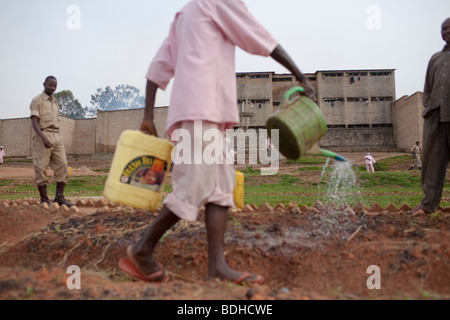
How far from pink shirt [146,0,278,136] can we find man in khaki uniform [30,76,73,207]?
382 centimetres

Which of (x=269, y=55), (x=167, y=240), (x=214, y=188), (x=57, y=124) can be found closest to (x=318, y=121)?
(x=269, y=55)

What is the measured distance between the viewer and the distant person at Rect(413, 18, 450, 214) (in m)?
3.50

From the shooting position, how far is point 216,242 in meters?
1.94

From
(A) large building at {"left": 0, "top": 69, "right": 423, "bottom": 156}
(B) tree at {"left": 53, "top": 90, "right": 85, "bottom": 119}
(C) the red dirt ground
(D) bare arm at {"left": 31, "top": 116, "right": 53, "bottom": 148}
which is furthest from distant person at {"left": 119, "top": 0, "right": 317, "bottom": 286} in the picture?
(B) tree at {"left": 53, "top": 90, "right": 85, "bottom": 119}

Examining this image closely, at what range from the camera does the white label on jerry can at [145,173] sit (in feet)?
7.17

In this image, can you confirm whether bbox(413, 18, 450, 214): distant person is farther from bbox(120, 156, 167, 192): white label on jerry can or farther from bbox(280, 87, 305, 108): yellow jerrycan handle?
bbox(120, 156, 167, 192): white label on jerry can

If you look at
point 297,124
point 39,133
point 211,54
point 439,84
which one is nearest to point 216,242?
point 297,124

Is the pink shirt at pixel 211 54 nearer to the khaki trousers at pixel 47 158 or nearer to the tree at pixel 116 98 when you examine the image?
the khaki trousers at pixel 47 158

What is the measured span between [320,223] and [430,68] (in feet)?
7.26

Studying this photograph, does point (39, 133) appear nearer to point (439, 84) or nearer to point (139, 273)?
point (139, 273)

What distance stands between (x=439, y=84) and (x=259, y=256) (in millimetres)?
2744

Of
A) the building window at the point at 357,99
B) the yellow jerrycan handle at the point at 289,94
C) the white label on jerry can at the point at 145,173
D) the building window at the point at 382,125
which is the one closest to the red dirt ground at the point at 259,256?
the white label on jerry can at the point at 145,173

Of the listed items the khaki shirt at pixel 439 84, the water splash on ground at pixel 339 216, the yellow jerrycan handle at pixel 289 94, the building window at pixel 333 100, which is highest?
the building window at pixel 333 100
